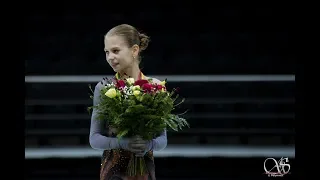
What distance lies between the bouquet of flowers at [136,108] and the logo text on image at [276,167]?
67.1 inches

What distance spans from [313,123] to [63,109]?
69.0 inches

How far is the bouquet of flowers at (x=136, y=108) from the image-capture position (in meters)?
2.00

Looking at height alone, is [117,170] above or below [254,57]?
below

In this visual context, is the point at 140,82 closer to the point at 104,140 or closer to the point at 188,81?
the point at 104,140

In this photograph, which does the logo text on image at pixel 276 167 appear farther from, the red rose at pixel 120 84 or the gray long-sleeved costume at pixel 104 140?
the red rose at pixel 120 84

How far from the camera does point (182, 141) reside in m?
3.67

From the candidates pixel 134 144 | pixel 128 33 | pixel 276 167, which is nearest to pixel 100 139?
pixel 134 144

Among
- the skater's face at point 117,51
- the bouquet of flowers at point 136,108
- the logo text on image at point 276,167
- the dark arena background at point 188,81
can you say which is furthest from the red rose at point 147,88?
the logo text on image at point 276,167

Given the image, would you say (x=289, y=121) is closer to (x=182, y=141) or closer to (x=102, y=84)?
(x=182, y=141)

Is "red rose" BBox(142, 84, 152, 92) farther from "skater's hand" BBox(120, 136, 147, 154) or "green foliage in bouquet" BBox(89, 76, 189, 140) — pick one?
"skater's hand" BBox(120, 136, 147, 154)

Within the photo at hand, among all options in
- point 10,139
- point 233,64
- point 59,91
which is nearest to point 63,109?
point 59,91

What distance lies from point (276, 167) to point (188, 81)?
87 centimetres

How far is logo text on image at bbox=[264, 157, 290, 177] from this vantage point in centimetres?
353

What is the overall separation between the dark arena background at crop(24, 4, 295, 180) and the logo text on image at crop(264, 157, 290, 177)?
5cm
